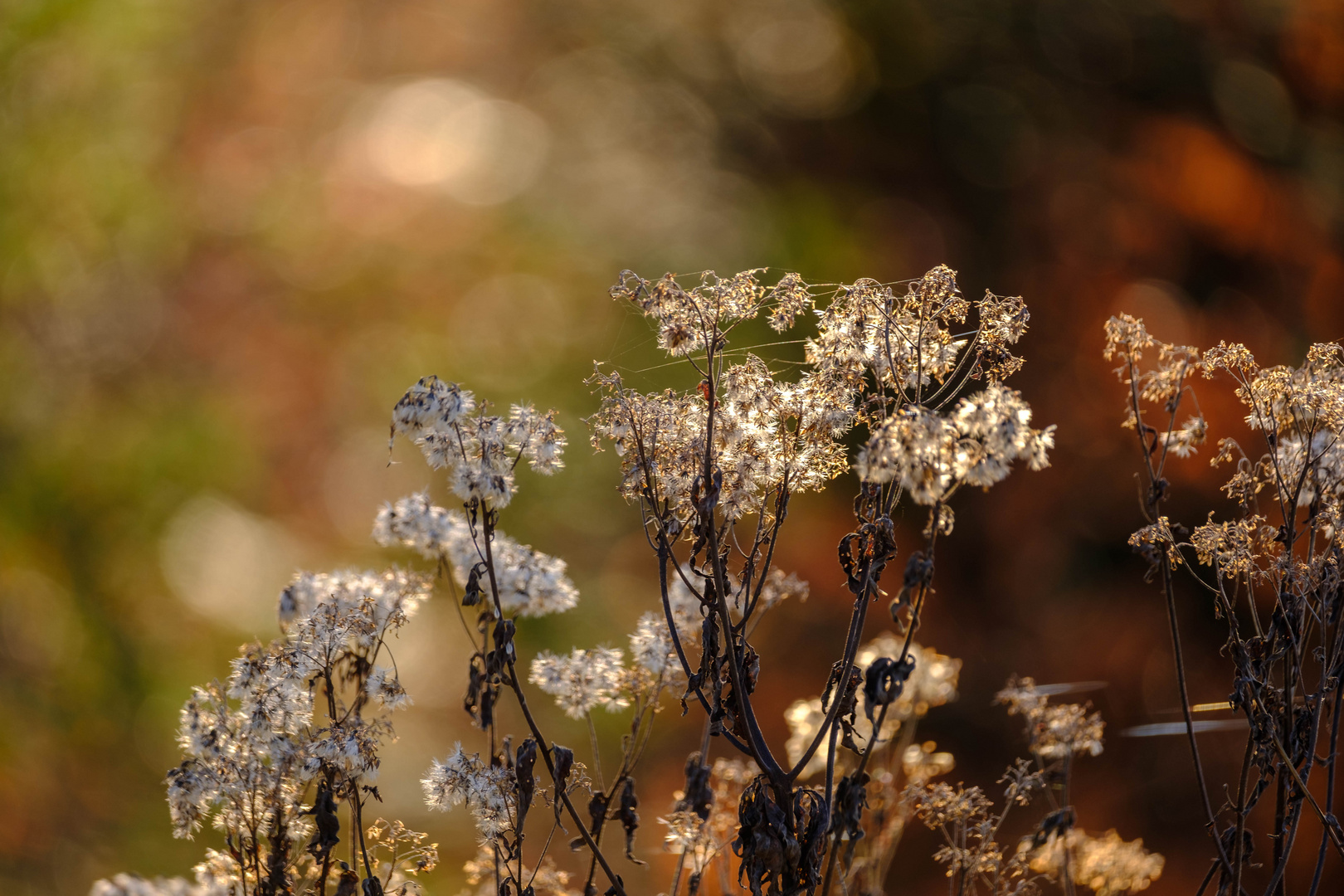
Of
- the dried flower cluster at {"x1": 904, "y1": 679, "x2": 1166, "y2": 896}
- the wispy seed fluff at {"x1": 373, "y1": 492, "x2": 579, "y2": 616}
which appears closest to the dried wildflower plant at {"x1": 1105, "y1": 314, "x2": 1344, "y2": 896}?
the dried flower cluster at {"x1": 904, "y1": 679, "x2": 1166, "y2": 896}

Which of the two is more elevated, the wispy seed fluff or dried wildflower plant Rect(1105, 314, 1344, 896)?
the wispy seed fluff

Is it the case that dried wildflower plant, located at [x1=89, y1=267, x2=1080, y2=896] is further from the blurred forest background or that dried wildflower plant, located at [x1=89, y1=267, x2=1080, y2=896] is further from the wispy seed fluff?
the blurred forest background

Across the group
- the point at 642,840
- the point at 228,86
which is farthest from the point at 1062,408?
the point at 228,86

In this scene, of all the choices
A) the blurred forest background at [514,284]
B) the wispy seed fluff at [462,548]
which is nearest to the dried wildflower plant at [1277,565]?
the wispy seed fluff at [462,548]

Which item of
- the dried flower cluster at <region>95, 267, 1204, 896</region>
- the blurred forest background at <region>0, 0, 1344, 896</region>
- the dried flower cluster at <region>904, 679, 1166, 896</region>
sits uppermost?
the blurred forest background at <region>0, 0, 1344, 896</region>

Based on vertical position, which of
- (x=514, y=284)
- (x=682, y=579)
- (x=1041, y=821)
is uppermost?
(x=514, y=284)

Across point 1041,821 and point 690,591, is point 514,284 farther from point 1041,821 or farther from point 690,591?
point 1041,821

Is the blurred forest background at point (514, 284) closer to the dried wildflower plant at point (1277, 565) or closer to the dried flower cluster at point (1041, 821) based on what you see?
the dried flower cluster at point (1041, 821)

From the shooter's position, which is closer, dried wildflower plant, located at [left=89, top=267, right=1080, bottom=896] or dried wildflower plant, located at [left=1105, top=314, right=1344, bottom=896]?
dried wildflower plant, located at [left=89, top=267, right=1080, bottom=896]

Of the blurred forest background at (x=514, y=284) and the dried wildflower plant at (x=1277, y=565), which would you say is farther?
the blurred forest background at (x=514, y=284)

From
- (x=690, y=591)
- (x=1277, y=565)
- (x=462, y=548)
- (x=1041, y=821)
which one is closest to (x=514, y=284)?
(x=462, y=548)
